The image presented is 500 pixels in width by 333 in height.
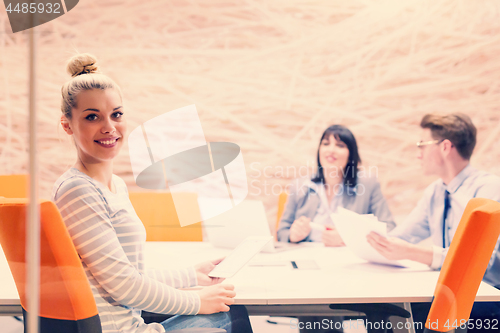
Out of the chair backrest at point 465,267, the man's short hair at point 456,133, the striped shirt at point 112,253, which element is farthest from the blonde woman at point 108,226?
the man's short hair at point 456,133

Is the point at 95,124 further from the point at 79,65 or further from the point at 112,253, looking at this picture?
the point at 112,253

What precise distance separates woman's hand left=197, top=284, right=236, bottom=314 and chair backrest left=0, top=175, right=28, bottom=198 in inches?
23.5

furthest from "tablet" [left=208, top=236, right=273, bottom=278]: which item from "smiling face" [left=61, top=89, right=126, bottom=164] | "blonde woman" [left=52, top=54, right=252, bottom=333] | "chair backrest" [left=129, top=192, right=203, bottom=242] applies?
"smiling face" [left=61, top=89, right=126, bottom=164]

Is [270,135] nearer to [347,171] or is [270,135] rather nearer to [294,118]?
[294,118]

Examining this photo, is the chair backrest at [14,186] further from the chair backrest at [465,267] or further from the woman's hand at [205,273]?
the chair backrest at [465,267]

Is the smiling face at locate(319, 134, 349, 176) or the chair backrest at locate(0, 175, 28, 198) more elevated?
the chair backrest at locate(0, 175, 28, 198)

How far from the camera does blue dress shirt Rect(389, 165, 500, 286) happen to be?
1885mm

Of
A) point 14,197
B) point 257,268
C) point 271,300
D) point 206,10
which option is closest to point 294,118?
point 206,10

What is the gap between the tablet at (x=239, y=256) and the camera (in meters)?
1.35

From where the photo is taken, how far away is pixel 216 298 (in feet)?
3.76

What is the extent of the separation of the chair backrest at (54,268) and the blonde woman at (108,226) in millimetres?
38

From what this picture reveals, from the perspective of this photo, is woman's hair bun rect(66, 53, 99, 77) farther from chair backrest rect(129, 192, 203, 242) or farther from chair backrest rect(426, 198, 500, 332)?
chair backrest rect(426, 198, 500, 332)

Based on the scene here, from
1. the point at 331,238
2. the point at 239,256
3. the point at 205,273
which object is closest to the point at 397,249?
the point at 331,238

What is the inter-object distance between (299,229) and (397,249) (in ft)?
2.64
